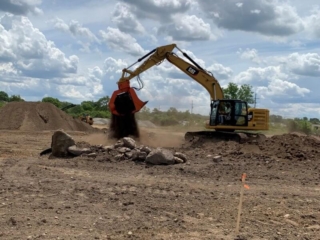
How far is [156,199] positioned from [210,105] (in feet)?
45.0

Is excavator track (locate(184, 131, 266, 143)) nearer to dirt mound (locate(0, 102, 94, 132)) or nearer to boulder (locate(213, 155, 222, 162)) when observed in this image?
boulder (locate(213, 155, 222, 162))

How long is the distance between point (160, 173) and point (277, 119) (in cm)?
3473

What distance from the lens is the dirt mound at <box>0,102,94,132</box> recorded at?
3562 centimetres

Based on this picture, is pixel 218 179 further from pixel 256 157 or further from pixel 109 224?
pixel 109 224

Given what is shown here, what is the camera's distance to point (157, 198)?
30.7 feet

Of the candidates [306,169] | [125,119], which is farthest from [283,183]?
[125,119]

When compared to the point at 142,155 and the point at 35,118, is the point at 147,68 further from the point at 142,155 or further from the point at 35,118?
the point at 35,118

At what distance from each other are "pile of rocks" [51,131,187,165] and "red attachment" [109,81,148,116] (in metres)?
3.84

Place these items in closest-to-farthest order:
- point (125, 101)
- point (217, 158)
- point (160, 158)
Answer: point (160, 158) → point (217, 158) → point (125, 101)

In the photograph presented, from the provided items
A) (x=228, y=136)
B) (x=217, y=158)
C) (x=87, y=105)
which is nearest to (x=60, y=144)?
(x=217, y=158)

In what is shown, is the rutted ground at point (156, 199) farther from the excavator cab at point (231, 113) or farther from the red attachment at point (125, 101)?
the excavator cab at point (231, 113)

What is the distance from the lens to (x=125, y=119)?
20.5 m

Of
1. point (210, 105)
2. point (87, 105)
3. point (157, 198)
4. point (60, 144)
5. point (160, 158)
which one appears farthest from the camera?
point (87, 105)

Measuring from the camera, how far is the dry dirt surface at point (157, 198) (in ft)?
23.2
